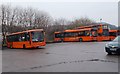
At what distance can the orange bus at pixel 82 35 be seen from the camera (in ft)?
163

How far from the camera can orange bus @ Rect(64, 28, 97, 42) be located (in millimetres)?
49737

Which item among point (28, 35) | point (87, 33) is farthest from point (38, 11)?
point (28, 35)

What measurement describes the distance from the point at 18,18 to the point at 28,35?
28581 millimetres

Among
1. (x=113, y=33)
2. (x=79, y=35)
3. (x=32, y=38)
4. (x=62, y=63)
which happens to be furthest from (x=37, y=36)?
(x=113, y=33)

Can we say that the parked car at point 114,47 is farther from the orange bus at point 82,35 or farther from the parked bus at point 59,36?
the parked bus at point 59,36

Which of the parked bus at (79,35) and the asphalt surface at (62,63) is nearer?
the asphalt surface at (62,63)

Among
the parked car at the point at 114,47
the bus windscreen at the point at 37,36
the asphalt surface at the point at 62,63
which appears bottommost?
the asphalt surface at the point at 62,63

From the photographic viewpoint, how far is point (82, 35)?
5125 cm

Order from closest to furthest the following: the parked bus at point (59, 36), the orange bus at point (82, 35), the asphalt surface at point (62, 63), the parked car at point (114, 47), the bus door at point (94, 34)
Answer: the asphalt surface at point (62, 63) → the parked car at point (114, 47) → the bus door at point (94, 34) → the orange bus at point (82, 35) → the parked bus at point (59, 36)

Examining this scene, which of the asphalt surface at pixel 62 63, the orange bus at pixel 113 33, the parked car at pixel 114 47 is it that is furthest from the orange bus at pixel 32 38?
the orange bus at pixel 113 33

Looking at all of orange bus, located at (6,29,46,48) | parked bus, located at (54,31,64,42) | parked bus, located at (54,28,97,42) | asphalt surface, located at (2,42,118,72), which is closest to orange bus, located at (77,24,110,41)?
parked bus, located at (54,28,97,42)

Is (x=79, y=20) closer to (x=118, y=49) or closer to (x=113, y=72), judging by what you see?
(x=118, y=49)

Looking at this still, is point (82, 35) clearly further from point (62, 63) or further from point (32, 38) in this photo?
point (62, 63)

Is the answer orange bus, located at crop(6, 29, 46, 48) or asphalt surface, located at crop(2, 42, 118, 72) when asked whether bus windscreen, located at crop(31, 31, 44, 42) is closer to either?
orange bus, located at crop(6, 29, 46, 48)
